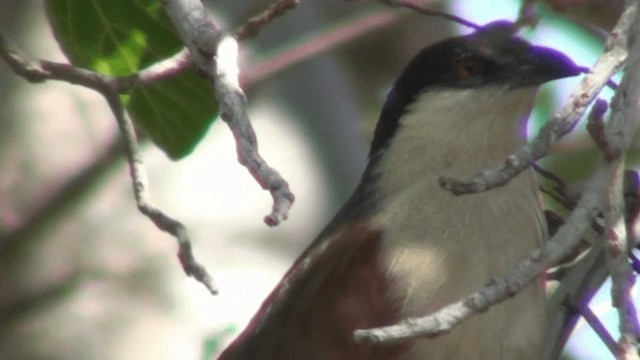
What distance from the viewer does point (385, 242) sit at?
329 cm

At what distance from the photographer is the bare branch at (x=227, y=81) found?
2.06m

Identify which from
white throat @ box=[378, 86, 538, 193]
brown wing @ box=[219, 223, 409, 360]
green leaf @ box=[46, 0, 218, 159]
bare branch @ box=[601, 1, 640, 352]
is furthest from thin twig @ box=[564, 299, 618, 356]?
green leaf @ box=[46, 0, 218, 159]

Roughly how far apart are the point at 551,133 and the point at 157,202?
243 cm

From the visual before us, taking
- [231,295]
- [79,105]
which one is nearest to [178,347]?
[231,295]

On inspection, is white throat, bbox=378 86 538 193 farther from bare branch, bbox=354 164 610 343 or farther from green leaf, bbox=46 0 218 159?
bare branch, bbox=354 164 610 343

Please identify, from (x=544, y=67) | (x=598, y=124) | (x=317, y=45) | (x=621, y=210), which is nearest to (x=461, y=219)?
(x=544, y=67)

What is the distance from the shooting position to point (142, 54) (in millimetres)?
3191

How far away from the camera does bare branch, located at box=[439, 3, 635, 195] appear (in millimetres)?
2123

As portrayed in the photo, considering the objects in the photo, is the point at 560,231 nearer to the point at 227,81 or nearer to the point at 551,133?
the point at 551,133

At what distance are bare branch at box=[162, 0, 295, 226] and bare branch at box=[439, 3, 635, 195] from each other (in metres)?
0.27

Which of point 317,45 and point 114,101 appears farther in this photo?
point 317,45

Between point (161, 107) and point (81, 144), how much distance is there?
4.89 feet

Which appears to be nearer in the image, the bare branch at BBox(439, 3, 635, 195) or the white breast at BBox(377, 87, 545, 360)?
the bare branch at BBox(439, 3, 635, 195)

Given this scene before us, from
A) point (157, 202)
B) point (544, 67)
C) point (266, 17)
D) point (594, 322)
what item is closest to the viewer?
point (594, 322)
